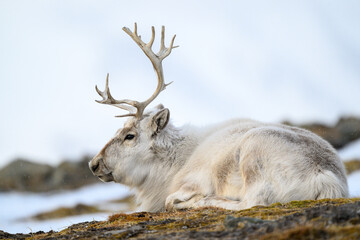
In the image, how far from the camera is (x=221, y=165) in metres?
8.54

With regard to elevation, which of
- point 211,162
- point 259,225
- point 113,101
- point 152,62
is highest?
point 152,62

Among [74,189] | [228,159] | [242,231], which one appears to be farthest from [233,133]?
[74,189]

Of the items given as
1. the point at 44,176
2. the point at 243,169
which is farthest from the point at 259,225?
the point at 44,176

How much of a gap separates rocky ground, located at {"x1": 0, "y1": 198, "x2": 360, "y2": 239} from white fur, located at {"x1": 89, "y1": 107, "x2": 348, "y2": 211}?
52 cm

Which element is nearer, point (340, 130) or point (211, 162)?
point (211, 162)

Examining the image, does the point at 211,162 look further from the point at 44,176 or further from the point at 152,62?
the point at 44,176

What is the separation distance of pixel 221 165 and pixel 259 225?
3432 millimetres

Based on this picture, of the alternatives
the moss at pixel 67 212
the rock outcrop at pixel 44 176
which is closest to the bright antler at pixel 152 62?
the moss at pixel 67 212

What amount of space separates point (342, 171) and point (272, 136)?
122cm

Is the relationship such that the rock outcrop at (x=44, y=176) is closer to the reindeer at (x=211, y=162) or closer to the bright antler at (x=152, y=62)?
the bright antler at (x=152, y=62)

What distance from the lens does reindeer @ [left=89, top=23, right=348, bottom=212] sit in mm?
7617

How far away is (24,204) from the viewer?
135 feet

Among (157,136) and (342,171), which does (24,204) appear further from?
(342,171)

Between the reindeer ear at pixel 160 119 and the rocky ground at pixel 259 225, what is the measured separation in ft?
8.83
